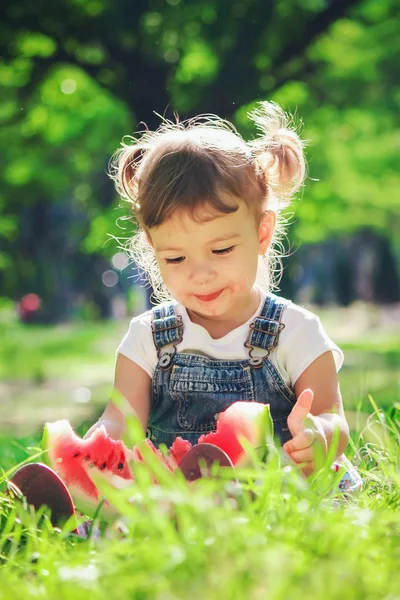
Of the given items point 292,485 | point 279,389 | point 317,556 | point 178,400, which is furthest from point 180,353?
point 317,556

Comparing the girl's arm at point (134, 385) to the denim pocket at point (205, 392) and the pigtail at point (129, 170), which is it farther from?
the pigtail at point (129, 170)

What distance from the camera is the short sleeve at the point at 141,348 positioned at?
346cm

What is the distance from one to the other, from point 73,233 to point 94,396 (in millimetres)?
13174

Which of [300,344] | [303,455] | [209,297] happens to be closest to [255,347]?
[300,344]

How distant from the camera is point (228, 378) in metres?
3.32

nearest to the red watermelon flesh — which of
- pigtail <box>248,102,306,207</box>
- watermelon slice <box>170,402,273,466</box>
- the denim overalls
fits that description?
watermelon slice <box>170,402,273,466</box>

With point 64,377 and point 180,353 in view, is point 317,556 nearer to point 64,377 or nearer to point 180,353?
point 180,353

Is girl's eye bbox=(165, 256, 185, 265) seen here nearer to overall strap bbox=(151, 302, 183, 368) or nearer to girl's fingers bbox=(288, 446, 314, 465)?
overall strap bbox=(151, 302, 183, 368)

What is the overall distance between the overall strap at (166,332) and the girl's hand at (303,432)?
0.93 metres

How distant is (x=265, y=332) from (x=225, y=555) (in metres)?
1.88

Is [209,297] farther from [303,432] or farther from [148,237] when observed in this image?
[303,432]

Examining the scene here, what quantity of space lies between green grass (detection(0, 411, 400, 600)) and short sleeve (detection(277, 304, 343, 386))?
124cm

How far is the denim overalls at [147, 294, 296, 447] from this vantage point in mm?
3309

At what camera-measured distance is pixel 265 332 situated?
11.0 feet
